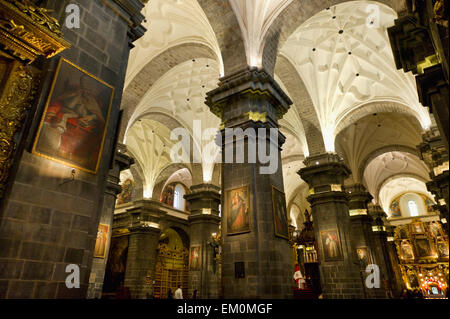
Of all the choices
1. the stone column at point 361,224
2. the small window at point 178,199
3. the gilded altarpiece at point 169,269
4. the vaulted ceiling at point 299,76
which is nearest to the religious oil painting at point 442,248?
the vaulted ceiling at point 299,76

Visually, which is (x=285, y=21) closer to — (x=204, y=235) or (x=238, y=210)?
(x=238, y=210)

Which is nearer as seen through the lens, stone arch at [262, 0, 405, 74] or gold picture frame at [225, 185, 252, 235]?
gold picture frame at [225, 185, 252, 235]

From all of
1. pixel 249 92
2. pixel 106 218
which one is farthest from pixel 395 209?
pixel 106 218

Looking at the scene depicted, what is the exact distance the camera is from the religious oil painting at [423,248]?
86.6 ft

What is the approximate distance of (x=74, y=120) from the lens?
359 cm

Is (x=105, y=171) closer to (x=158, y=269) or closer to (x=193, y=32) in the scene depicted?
(x=193, y=32)

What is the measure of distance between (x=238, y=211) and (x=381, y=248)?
15.0 meters

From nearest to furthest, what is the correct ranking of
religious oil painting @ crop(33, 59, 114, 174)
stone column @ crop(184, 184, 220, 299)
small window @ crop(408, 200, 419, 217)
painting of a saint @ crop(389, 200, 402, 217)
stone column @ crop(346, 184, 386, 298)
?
religious oil painting @ crop(33, 59, 114, 174) < stone column @ crop(184, 184, 220, 299) < stone column @ crop(346, 184, 386, 298) < small window @ crop(408, 200, 419, 217) < painting of a saint @ crop(389, 200, 402, 217)

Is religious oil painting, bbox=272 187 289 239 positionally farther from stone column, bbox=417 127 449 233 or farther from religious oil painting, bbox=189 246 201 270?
religious oil painting, bbox=189 246 201 270

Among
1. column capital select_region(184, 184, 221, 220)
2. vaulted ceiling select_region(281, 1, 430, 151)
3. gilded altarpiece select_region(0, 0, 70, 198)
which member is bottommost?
gilded altarpiece select_region(0, 0, 70, 198)

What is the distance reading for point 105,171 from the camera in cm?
392

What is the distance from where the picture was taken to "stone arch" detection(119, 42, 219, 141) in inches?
426

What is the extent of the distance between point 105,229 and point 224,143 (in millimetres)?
5589

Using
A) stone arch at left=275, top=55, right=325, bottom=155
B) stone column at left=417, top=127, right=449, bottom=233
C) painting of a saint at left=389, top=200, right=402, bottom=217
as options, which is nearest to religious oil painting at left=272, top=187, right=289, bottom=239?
stone column at left=417, top=127, right=449, bottom=233
